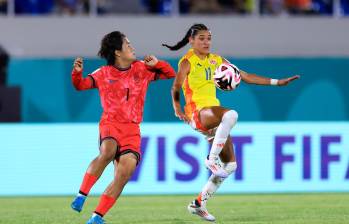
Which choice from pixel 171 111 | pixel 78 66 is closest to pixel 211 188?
pixel 78 66

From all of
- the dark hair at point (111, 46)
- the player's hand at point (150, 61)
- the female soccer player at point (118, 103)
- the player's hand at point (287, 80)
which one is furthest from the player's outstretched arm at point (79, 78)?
the player's hand at point (287, 80)

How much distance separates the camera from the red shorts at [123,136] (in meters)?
9.77

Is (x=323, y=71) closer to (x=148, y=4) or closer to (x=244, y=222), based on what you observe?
(x=148, y=4)

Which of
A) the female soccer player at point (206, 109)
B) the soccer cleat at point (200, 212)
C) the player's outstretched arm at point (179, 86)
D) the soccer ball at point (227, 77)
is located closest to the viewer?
the soccer cleat at point (200, 212)

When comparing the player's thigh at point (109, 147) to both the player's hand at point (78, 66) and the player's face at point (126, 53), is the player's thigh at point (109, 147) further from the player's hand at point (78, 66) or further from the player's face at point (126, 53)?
the player's face at point (126, 53)

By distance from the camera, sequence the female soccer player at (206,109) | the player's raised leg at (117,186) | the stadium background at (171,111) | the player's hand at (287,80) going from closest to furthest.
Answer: the player's raised leg at (117,186) < the player's hand at (287,80) < the female soccer player at (206,109) < the stadium background at (171,111)

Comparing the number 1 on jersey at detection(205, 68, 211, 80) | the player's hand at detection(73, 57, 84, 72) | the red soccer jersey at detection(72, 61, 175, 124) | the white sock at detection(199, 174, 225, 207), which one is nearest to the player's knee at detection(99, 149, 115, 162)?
the red soccer jersey at detection(72, 61, 175, 124)

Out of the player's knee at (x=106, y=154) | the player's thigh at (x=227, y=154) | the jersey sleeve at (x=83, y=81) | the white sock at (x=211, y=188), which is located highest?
the jersey sleeve at (x=83, y=81)

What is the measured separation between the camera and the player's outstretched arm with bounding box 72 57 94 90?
31.8 ft

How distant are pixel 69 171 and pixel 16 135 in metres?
0.95

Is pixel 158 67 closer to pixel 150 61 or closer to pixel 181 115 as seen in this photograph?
pixel 150 61

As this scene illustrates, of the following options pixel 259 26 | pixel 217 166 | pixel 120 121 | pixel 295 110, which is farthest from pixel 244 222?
pixel 259 26

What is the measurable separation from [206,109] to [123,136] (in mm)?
1470

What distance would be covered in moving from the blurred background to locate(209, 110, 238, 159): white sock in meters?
4.63
